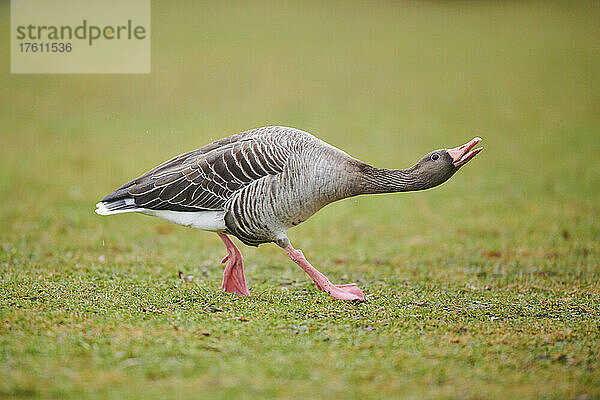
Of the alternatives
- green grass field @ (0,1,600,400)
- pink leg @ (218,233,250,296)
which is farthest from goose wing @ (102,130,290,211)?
green grass field @ (0,1,600,400)

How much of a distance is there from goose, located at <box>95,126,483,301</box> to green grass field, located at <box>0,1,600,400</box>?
0.88 m

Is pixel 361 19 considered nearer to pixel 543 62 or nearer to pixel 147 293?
pixel 543 62

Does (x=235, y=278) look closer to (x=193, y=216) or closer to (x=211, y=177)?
(x=193, y=216)

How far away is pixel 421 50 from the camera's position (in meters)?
27.5

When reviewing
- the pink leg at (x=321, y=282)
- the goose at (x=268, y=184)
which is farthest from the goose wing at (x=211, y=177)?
the pink leg at (x=321, y=282)

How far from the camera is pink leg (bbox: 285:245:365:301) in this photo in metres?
7.34

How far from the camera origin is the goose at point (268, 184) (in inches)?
279

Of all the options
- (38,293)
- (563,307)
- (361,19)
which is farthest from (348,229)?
(361,19)

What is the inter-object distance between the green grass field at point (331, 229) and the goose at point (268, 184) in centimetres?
88

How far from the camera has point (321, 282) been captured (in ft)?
24.3

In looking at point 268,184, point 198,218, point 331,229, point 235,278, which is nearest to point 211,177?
point 198,218

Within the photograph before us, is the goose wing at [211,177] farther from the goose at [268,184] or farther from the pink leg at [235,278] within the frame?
the pink leg at [235,278]

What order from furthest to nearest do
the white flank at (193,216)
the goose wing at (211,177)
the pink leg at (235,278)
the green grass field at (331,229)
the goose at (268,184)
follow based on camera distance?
the pink leg at (235,278)
the white flank at (193,216)
the goose wing at (211,177)
the goose at (268,184)
the green grass field at (331,229)

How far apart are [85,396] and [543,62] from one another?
24.3 meters
